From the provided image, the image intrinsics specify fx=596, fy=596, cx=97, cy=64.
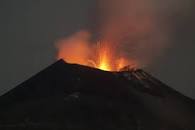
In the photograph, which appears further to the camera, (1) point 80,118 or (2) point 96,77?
(2) point 96,77

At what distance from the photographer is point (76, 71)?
75.5m

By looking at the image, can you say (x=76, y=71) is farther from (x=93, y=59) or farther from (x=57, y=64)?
(x=93, y=59)

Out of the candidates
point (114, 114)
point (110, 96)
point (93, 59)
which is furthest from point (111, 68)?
point (114, 114)

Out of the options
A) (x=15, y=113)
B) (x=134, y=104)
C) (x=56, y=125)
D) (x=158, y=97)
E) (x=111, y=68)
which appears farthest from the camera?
(x=111, y=68)

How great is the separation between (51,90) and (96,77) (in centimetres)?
725

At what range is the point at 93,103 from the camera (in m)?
65.6

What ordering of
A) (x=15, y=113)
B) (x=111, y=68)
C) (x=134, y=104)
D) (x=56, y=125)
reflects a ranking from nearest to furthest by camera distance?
1. (x=56, y=125)
2. (x=15, y=113)
3. (x=134, y=104)
4. (x=111, y=68)

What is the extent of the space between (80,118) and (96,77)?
1498 cm

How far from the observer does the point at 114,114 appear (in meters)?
63.0

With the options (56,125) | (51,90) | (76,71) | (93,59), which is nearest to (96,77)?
(76,71)

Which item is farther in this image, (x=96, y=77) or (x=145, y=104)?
(x=96, y=77)

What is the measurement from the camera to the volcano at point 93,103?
6000 centimetres

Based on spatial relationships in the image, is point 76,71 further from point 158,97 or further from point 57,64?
point 158,97

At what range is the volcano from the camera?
6000 cm
